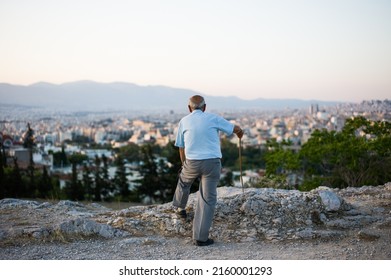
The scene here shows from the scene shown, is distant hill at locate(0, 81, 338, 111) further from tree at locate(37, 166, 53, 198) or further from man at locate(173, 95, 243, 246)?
man at locate(173, 95, 243, 246)

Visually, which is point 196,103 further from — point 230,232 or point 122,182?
point 122,182

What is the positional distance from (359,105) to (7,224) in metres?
9.58

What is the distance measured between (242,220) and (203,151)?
1.37m

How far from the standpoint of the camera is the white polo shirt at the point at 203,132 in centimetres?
469

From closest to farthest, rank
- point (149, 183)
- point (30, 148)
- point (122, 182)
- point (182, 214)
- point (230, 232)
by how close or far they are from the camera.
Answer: point (230, 232), point (182, 214), point (149, 183), point (122, 182), point (30, 148)

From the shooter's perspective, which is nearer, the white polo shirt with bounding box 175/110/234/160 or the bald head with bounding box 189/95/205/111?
the white polo shirt with bounding box 175/110/234/160

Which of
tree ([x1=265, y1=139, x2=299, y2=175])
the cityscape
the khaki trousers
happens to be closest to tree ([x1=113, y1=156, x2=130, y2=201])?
the cityscape

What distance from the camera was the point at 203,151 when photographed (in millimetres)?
4742

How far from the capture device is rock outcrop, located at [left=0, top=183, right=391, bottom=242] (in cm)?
525

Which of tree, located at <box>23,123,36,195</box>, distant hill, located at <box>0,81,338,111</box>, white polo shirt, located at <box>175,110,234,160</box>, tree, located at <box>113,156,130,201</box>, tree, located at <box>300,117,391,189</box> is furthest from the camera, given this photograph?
A: distant hill, located at <box>0,81,338,111</box>

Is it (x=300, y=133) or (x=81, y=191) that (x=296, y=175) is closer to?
(x=81, y=191)

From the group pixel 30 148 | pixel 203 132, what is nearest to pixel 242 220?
pixel 203 132

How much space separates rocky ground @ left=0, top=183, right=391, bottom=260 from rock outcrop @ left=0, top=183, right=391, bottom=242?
12mm

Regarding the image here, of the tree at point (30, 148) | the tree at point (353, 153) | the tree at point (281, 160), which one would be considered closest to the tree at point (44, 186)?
the tree at point (30, 148)
